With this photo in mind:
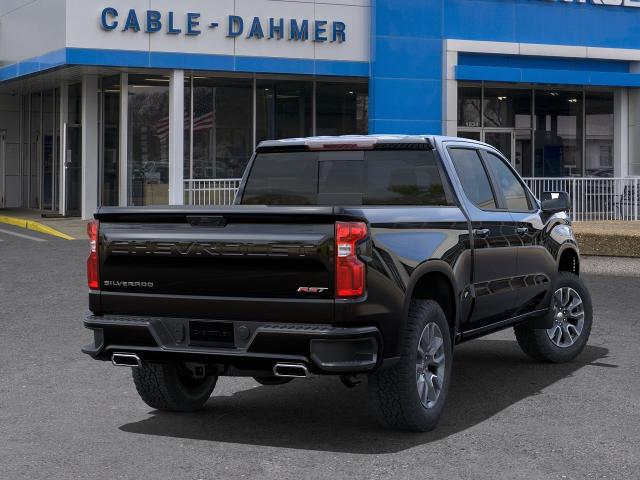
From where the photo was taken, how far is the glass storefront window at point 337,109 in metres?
28.5

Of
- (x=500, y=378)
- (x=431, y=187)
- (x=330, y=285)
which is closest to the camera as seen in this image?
(x=330, y=285)

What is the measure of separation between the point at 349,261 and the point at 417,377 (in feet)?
3.26

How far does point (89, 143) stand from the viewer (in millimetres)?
27734

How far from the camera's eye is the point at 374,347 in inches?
249

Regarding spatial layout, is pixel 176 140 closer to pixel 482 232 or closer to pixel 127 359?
pixel 482 232

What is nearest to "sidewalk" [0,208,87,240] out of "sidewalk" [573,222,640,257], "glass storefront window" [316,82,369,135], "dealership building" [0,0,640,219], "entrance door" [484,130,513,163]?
"dealership building" [0,0,640,219]

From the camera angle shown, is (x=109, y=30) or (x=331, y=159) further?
(x=109, y=30)

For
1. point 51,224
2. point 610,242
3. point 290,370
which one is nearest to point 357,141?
point 290,370

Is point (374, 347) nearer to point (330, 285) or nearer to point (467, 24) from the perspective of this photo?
point (330, 285)

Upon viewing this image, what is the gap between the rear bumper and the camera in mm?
6215

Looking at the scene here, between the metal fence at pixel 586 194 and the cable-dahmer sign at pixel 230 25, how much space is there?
11.1 feet

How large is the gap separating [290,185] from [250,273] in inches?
80.5

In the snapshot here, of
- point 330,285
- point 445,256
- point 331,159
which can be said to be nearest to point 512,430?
point 445,256

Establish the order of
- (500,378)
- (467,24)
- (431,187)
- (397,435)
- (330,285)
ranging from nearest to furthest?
(330,285), (397,435), (431,187), (500,378), (467,24)
